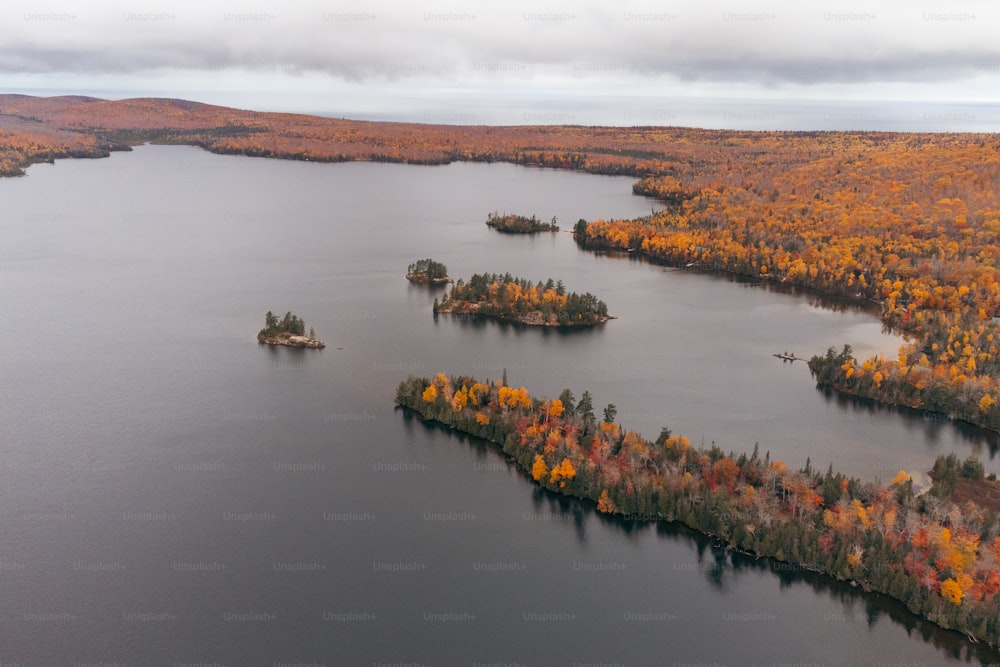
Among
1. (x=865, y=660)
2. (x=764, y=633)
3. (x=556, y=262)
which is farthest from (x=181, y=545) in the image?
(x=556, y=262)

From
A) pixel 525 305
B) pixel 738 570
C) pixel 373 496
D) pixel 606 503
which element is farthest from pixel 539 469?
pixel 525 305

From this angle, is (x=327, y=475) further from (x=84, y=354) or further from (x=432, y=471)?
(x=84, y=354)

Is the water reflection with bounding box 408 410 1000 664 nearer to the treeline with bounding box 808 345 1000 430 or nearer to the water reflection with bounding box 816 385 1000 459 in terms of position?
the water reflection with bounding box 816 385 1000 459

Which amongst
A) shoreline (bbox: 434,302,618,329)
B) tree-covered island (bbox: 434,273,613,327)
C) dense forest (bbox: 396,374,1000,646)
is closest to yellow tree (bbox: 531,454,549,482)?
dense forest (bbox: 396,374,1000,646)

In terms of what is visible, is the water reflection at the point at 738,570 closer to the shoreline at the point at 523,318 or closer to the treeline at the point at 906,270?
the treeline at the point at 906,270

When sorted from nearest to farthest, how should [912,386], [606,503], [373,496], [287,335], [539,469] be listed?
[606,503]
[373,496]
[539,469]
[912,386]
[287,335]

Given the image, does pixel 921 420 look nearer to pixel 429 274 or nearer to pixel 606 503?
pixel 606 503

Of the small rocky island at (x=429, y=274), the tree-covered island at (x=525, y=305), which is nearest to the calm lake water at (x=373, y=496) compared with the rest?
the tree-covered island at (x=525, y=305)

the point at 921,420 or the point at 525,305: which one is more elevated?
the point at 525,305
